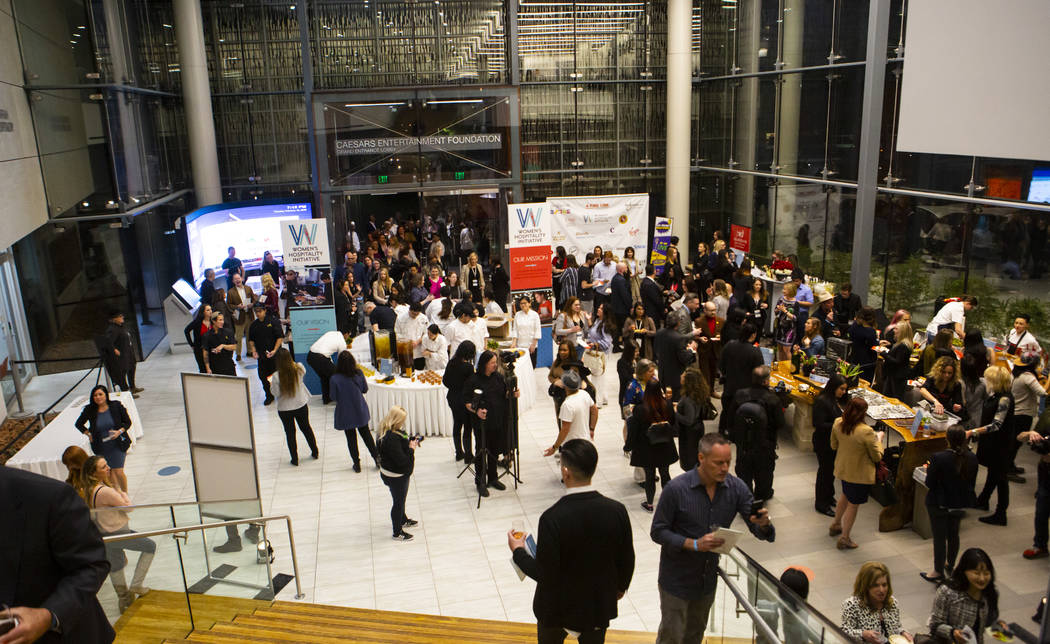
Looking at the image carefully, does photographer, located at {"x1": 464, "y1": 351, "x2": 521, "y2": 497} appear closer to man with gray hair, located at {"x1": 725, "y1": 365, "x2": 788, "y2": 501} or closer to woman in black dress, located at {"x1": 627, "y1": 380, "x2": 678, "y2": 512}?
woman in black dress, located at {"x1": 627, "y1": 380, "x2": 678, "y2": 512}

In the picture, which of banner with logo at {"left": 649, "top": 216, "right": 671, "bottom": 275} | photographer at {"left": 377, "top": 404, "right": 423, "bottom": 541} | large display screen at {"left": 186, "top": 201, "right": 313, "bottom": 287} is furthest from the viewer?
large display screen at {"left": 186, "top": 201, "right": 313, "bottom": 287}

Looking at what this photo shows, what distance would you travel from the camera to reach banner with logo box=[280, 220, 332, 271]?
13.5 meters

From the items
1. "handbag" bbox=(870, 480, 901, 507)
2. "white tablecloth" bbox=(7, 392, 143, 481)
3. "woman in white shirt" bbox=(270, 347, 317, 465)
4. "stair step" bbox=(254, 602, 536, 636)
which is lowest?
"stair step" bbox=(254, 602, 536, 636)

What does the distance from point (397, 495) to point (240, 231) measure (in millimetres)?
12261

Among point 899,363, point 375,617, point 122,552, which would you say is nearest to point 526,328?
point 899,363

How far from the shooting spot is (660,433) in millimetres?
7828

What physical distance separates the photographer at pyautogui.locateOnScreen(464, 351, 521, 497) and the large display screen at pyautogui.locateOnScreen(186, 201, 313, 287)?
9859 millimetres

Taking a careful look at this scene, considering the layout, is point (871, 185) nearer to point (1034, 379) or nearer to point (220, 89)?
point (1034, 379)

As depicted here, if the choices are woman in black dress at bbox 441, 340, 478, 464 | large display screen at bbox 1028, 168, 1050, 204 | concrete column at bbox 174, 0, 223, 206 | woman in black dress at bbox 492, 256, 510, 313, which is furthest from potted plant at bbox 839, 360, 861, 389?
concrete column at bbox 174, 0, 223, 206

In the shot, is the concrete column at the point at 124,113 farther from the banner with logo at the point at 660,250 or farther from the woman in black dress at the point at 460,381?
the banner with logo at the point at 660,250

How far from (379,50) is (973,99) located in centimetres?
1353

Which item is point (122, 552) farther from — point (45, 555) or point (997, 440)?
point (997, 440)

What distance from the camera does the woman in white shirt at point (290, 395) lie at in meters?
9.48

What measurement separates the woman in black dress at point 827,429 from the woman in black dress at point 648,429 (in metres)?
1.42
